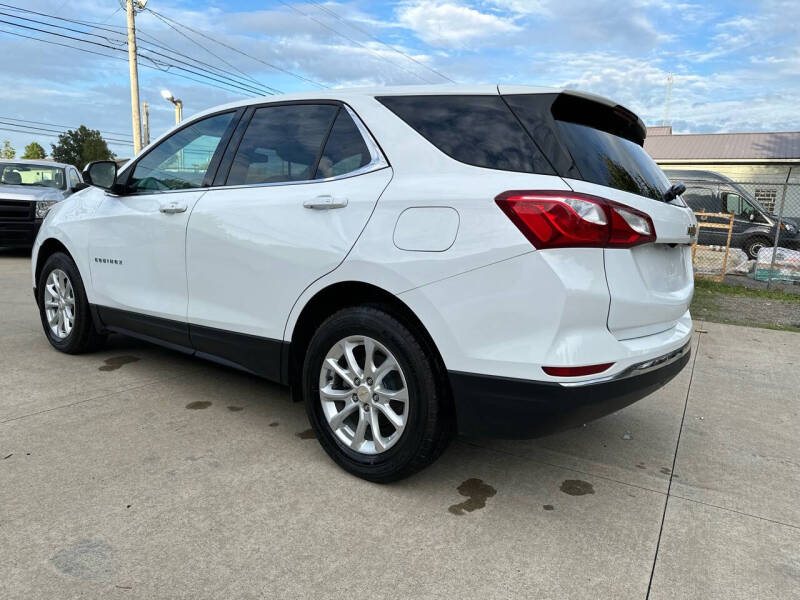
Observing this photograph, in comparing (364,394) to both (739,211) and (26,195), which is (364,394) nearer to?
(26,195)

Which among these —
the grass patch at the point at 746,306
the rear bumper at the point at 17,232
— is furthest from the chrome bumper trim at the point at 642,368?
the rear bumper at the point at 17,232

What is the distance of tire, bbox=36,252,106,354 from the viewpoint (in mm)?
4398

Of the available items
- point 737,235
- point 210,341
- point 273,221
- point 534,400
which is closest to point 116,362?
point 210,341

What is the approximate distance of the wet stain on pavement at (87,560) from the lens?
6.77 ft

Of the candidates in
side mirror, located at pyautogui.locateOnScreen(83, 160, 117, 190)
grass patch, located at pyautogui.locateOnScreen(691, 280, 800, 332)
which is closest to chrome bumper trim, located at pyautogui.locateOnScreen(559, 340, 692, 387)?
side mirror, located at pyautogui.locateOnScreen(83, 160, 117, 190)

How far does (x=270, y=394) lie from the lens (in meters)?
3.96

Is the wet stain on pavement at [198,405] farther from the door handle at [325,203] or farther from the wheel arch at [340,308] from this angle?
the door handle at [325,203]

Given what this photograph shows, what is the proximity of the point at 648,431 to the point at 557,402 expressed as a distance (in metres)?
1.65

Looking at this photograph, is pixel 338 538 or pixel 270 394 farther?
pixel 270 394

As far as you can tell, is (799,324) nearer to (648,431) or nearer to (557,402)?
(648,431)

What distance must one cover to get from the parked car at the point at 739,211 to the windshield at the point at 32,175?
1307 centimetres

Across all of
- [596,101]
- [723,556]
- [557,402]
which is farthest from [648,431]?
[596,101]

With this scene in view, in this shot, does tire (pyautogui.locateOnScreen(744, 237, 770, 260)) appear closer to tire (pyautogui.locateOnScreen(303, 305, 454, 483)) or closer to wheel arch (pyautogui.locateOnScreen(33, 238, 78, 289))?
tire (pyautogui.locateOnScreen(303, 305, 454, 483))

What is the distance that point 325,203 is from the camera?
279cm
